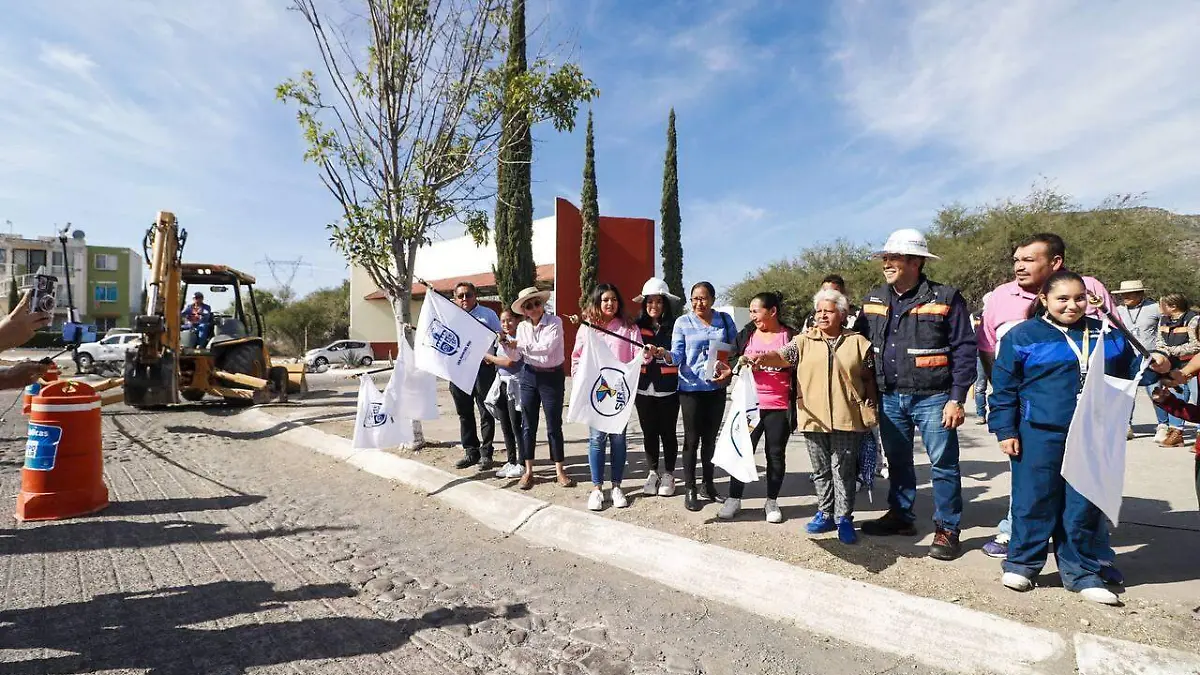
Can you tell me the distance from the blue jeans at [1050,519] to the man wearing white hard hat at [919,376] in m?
0.48

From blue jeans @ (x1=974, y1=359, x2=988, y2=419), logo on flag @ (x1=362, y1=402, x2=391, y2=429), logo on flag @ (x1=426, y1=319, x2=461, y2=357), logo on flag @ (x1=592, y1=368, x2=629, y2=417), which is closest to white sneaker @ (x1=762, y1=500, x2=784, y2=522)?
logo on flag @ (x1=592, y1=368, x2=629, y2=417)

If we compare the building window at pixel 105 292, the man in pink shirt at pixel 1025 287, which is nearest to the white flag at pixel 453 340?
the man in pink shirt at pixel 1025 287

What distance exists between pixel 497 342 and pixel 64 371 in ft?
80.8

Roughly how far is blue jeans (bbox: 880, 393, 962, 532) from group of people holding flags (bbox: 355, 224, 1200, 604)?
0.4 inches

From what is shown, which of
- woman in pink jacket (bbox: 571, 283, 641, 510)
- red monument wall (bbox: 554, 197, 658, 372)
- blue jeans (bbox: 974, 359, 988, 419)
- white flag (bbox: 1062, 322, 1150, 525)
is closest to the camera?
white flag (bbox: 1062, 322, 1150, 525)

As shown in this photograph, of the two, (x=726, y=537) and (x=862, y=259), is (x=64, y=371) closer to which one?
(x=726, y=537)

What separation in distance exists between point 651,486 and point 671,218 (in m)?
27.3

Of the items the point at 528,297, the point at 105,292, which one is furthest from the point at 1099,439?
the point at 105,292

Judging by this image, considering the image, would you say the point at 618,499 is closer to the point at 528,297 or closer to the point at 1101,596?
the point at 528,297

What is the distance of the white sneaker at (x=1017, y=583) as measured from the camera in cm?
342

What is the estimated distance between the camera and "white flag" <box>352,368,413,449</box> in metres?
6.86

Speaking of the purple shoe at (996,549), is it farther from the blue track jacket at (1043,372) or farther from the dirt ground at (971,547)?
the blue track jacket at (1043,372)

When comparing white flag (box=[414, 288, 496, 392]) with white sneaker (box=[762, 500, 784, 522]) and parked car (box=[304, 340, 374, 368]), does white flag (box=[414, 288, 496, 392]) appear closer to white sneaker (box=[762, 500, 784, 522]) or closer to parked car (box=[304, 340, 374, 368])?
white sneaker (box=[762, 500, 784, 522])

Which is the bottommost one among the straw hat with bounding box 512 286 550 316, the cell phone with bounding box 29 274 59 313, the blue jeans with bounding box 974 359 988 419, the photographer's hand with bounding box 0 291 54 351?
the blue jeans with bounding box 974 359 988 419
